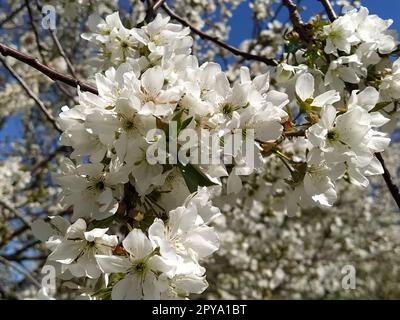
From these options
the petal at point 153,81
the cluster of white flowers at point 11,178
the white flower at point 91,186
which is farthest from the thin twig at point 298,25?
the cluster of white flowers at point 11,178

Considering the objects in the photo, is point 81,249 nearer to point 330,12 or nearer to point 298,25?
point 298,25

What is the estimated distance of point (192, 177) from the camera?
102 cm

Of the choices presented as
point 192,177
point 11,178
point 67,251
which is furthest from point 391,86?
point 11,178

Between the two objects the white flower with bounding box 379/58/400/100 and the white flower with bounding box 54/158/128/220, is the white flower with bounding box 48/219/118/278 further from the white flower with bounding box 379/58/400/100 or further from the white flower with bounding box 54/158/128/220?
the white flower with bounding box 379/58/400/100

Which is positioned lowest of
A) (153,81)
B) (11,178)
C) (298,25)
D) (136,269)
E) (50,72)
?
(136,269)

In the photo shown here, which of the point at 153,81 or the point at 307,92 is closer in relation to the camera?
the point at 153,81

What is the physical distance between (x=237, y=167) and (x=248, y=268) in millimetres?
4646

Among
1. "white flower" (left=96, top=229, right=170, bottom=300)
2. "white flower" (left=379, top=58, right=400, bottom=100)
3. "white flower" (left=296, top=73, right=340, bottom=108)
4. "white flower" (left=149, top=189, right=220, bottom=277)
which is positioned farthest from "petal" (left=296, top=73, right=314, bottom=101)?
"white flower" (left=96, top=229, right=170, bottom=300)

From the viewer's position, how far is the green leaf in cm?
102

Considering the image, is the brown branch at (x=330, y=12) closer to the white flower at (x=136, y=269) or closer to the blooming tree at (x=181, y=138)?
the blooming tree at (x=181, y=138)

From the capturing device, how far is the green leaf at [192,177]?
1.02m

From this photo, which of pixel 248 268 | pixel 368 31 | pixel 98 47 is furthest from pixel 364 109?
pixel 248 268
